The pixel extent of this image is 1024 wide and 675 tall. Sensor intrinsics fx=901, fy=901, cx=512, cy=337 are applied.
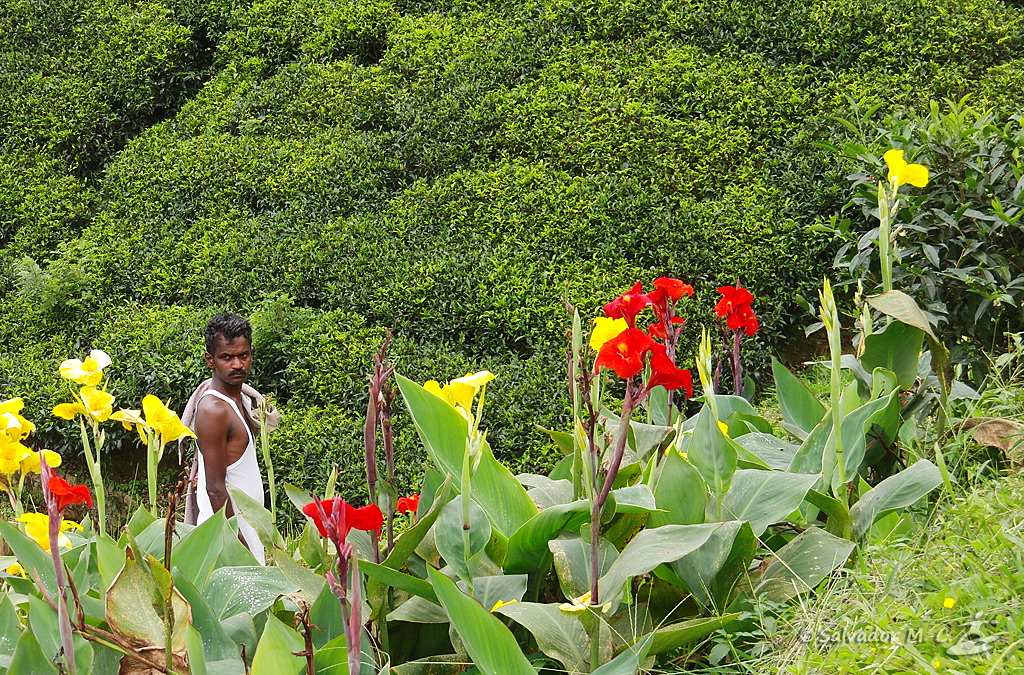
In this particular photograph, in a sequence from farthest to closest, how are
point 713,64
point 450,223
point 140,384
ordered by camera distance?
point 713,64, point 450,223, point 140,384

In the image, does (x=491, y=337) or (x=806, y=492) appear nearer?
(x=806, y=492)

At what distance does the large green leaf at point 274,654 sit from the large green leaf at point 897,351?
1.60 m

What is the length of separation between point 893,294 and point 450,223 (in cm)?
320

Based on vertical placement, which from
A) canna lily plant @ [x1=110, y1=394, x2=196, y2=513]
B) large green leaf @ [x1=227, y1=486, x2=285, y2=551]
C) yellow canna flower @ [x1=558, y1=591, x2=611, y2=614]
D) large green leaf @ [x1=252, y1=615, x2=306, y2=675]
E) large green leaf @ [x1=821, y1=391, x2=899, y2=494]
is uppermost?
canna lily plant @ [x1=110, y1=394, x2=196, y2=513]

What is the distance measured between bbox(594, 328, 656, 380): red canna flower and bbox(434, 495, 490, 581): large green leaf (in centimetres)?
38

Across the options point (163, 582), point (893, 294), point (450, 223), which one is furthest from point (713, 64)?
point (163, 582)

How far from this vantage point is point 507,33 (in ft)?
19.3

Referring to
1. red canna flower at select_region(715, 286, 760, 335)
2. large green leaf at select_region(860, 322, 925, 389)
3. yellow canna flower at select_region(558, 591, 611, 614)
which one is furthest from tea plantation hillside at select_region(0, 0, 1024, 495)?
yellow canna flower at select_region(558, 591, 611, 614)

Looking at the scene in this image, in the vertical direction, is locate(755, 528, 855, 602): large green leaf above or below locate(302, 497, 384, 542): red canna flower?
below

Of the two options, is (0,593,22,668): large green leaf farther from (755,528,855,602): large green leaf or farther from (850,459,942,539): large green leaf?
(850,459,942,539): large green leaf

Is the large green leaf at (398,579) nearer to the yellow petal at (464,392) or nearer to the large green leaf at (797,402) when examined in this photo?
the yellow petal at (464,392)

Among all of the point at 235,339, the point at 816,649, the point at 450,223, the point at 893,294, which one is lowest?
the point at 450,223

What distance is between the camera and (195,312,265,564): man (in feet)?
9.53

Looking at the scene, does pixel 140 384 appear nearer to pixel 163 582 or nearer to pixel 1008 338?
pixel 163 582
